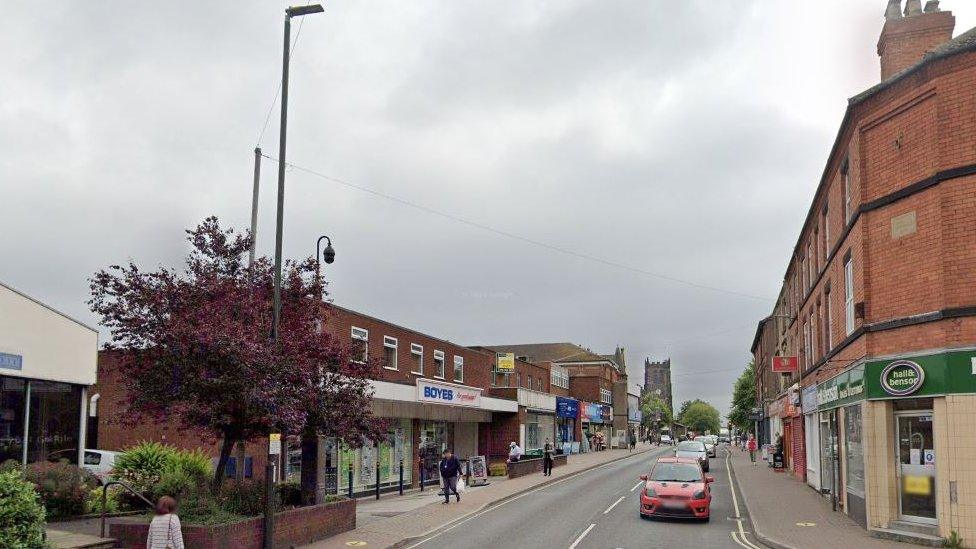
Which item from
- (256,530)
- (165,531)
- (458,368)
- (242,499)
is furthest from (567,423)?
(165,531)

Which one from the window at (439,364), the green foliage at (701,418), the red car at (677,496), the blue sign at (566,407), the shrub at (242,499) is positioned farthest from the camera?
the green foliage at (701,418)

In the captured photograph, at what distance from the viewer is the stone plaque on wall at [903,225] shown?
16786 mm

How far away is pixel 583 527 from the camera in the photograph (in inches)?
749

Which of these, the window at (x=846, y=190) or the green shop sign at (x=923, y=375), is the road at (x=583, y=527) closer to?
the green shop sign at (x=923, y=375)

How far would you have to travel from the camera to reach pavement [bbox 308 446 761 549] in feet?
55.0

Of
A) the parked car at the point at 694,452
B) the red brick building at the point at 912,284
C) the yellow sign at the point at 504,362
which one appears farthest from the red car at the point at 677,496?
the yellow sign at the point at 504,362

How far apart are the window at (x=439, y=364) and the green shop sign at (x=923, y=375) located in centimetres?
2247

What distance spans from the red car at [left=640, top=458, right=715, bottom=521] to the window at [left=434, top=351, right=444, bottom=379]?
57.3 ft

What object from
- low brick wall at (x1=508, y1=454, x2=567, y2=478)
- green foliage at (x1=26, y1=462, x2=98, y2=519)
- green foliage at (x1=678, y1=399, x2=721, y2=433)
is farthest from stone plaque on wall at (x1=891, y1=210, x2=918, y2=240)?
green foliage at (x1=678, y1=399, x2=721, y2=433)

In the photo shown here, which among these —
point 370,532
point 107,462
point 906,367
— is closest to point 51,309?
point 107,462

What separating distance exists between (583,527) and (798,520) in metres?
5.59

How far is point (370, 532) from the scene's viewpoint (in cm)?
1809

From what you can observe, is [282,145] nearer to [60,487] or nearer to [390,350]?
[60,487]

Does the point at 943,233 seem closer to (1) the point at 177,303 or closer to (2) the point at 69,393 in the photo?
(1) the point at 177,303
